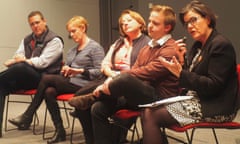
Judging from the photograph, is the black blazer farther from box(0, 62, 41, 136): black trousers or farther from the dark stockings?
box(0, 62, 41, 136): black trousers

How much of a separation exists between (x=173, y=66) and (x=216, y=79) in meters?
0.26

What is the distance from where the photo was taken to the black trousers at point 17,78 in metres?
3.32

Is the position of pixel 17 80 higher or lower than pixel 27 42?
lower

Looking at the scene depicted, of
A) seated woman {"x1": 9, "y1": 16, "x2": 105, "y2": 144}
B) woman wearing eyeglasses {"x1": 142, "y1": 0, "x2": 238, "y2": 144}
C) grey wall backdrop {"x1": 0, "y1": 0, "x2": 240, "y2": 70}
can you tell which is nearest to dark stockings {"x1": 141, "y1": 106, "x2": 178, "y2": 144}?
woman wearing eyeglasses {"x1": 142, "y1": 0, "x2": 238, "y2": 144}

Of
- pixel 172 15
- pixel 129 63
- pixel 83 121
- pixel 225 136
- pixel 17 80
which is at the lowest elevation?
pixel 225 136

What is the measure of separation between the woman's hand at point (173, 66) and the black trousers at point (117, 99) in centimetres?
17

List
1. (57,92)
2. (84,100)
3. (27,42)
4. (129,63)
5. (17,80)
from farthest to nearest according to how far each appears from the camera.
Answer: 1. (27,42)
2. (17,80)
3. (57,92)
4. (129,63)
5. (84,100)

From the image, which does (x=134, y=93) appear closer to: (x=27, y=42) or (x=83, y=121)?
(x=83, y=121)

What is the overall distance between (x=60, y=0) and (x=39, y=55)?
2.94 m

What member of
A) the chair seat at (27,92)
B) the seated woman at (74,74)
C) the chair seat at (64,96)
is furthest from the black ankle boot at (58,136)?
the chair seat at (27,92)

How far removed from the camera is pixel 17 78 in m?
3.36

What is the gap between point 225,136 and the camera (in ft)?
11.2

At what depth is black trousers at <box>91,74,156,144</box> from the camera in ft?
6.94

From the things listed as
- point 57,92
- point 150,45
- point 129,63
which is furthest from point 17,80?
point 150,45
